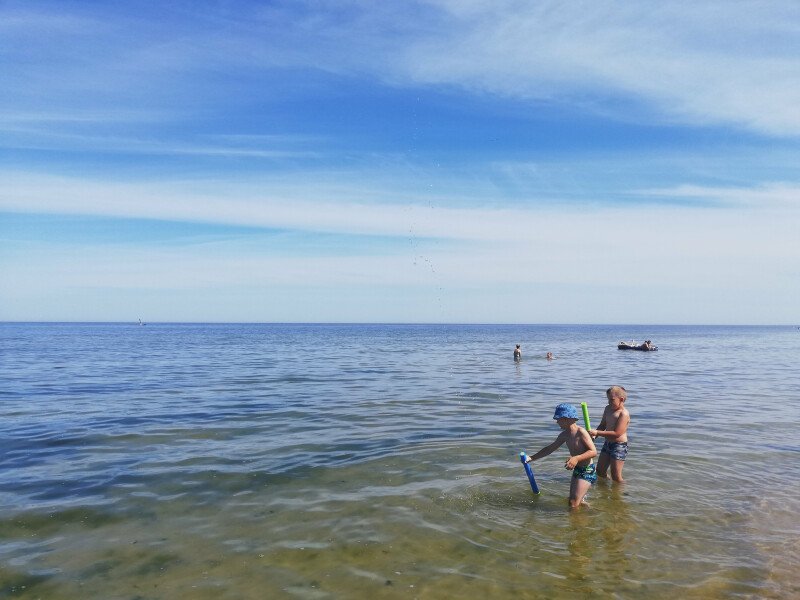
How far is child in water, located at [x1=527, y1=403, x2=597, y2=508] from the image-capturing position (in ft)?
32.7

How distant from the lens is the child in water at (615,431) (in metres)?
11.7

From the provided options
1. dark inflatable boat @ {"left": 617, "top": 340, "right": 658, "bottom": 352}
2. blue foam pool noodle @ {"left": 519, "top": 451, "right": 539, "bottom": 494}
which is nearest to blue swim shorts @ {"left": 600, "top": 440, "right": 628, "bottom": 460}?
blue foam pool noodle @ {"left": 519, "top": 451, "right": 539, "bottom": 494}

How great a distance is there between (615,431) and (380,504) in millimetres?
5154

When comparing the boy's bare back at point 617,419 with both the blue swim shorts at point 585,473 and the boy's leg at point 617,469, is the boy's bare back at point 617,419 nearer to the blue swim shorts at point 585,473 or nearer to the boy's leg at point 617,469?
the boy's leg at point 617,469

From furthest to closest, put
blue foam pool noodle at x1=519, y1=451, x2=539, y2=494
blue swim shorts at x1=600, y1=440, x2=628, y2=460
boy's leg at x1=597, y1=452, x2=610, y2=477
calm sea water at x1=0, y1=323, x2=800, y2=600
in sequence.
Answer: boy's leg at x1=597, y1=452, x2=610, y2=477 → blue swim shorts at x1=600, y1=440, x2=628, y2=460 → blue foam pool noodle at x1=519, y1=451, x2=539, y2=494 → calm sea water at x1=0, y1=323, x2=800, y2=600

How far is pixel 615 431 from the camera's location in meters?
11.8

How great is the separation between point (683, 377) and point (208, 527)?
3170 cm

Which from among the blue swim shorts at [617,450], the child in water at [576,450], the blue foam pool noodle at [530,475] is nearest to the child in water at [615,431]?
the blue swim shorts at [617,450]

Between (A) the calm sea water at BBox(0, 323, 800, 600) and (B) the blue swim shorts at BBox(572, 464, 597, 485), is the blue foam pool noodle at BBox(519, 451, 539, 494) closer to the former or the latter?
(A) the calm sea water at BBox(0, 323, 800, 600)

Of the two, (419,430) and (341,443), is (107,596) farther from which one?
(419,430)

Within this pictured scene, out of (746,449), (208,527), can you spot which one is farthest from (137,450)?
(746,449)

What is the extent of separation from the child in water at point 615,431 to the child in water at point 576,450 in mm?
1514

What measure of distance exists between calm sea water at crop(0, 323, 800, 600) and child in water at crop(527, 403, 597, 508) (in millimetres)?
453

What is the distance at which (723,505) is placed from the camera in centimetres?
1054
